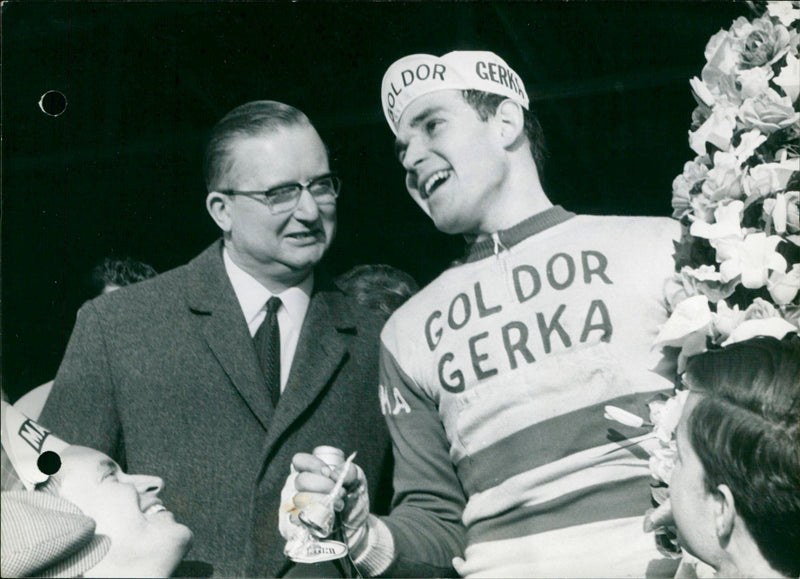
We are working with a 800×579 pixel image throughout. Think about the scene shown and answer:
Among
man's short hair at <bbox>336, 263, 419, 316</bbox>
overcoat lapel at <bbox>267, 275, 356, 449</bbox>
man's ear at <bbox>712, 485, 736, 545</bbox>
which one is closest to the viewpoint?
man's ear at <bbox>712, 485, 736, 545</bbox>

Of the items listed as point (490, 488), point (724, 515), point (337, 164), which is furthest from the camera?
point (337, 164)

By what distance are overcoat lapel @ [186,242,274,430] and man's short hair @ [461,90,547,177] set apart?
3.04 feet

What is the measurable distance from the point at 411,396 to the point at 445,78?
1.02 m

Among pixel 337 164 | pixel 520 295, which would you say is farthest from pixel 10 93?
pixel 520 295

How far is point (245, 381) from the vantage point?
3230mm

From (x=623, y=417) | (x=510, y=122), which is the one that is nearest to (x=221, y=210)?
(x=510, y=122)

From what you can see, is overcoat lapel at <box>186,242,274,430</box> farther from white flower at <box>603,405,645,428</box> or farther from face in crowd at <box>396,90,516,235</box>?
white flower at <box>603,405,645,428</box>

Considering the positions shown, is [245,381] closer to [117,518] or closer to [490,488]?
[117,518]

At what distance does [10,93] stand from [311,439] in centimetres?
143

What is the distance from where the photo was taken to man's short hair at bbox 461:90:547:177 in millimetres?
3422

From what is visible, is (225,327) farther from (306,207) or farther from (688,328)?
(688,328)

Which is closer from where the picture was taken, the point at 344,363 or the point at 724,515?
the point at 724,515

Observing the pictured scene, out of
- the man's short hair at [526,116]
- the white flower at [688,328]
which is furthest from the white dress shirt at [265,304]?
the white flower at [688,328]

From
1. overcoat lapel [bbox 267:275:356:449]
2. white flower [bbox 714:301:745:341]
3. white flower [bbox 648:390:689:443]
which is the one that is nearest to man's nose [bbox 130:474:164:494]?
overcoat lapel [bbox 267:275:356:449]
